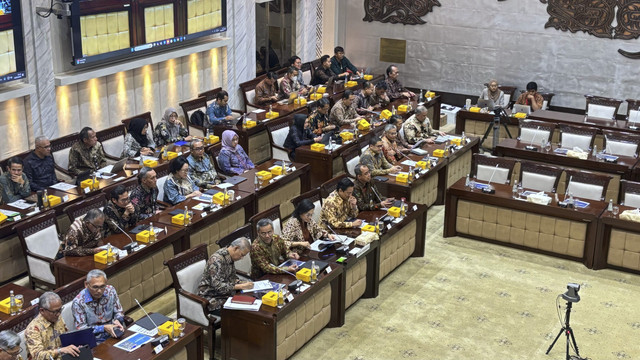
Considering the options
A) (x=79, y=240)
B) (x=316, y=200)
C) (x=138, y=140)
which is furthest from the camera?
(x=138, y=140)

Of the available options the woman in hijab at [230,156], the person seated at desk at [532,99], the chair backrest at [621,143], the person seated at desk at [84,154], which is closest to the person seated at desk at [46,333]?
the person seated at desk at [84,154]

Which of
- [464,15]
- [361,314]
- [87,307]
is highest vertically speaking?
[464,15]

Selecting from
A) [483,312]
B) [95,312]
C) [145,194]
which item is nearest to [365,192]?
[483,312]

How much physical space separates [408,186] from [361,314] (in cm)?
234

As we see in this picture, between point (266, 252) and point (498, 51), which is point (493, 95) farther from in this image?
point (266, 252)

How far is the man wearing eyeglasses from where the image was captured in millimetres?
8453

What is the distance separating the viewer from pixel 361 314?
908 cm

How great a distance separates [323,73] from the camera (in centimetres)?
1647

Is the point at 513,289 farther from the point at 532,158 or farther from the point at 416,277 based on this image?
the point at 532,158

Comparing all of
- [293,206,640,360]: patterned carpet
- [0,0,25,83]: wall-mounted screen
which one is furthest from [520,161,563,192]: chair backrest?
[0,0,25,83]: wall-mounted screen

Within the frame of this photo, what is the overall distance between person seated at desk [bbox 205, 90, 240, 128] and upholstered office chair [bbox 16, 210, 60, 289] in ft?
14.9

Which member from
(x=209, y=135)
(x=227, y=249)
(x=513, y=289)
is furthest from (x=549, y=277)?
(x=209, y=135)

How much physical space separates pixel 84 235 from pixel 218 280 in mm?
1669

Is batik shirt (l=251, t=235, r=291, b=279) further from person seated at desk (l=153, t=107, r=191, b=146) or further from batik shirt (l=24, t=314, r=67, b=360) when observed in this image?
person seated at desk (l=153, t=107, r=191, b=146)
